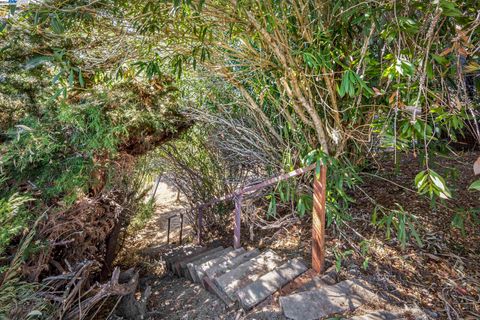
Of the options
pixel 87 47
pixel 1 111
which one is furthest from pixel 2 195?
pixel 87 47

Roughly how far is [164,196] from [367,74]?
6.47 m

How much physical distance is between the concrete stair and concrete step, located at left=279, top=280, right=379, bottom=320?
9.0 inches

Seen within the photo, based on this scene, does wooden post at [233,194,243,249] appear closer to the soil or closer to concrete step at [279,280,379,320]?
the soil

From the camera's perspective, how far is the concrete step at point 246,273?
2.23m

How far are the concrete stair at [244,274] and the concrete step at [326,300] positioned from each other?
0.75ft

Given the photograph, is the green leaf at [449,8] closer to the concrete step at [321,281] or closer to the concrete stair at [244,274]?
the concrete step at [321,281]

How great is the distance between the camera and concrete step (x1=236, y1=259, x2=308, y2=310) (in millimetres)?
2001

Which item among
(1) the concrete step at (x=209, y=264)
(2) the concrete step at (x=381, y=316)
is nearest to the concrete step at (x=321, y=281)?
(2) the concrete step at (x=381, y=316)

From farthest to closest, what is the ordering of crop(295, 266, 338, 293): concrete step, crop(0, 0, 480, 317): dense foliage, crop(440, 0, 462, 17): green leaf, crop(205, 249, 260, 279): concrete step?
crop(205, 249, 260, 279): concrete step
crop(295, 266, 338, 293): concrete step
crop(0, 0, 480, 317): dense foliage
crop(440, 0, 462, 17): green leaf

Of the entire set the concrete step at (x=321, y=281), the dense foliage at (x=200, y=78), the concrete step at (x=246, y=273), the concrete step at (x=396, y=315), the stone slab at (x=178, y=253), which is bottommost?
the stone slab at (x=178, y=253)

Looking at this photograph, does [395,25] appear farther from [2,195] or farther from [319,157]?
[2,195]

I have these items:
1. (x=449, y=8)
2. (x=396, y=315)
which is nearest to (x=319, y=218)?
(x=396, y=315)

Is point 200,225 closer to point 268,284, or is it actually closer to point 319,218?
point 268,284

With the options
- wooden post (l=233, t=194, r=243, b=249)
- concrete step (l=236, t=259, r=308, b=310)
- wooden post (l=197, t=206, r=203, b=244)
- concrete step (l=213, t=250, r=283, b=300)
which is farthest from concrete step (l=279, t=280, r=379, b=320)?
wooden post (l=197, t=206, r=203, b=244)
